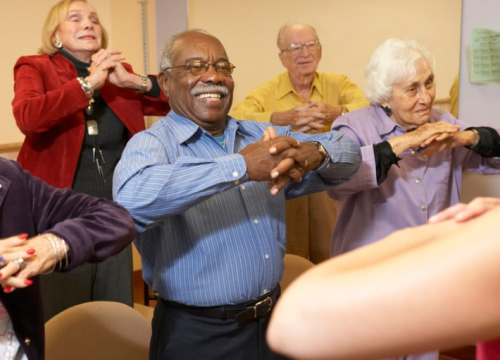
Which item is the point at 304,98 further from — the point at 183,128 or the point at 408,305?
the point at 408,305

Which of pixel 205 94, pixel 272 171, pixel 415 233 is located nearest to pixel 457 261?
pixel 415 233

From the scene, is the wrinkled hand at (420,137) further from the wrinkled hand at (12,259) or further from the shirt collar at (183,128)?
the wrinkled hand at (12,259)

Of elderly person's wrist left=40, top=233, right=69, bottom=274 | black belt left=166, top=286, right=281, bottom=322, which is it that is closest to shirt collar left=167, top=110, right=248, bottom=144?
black belt left=166, top=286, right=281, bottom=322

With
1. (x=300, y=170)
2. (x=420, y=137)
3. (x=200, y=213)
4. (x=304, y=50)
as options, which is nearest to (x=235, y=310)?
(x=200, y=213)

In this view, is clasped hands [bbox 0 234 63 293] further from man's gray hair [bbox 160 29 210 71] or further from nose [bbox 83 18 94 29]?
nose [bbox 83 18 94 29]

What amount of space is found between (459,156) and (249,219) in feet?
3.66

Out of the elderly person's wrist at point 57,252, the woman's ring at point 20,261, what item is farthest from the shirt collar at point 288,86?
the woman's ring at point 20,261

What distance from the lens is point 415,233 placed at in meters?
0.48

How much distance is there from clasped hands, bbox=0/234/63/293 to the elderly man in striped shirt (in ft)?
1.22

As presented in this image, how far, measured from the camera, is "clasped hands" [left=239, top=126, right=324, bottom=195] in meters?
1.64

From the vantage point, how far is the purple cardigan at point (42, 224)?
136cm

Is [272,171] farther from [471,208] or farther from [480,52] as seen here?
[480,52]

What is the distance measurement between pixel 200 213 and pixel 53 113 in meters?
1.10

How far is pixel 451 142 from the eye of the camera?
90.4 inches
